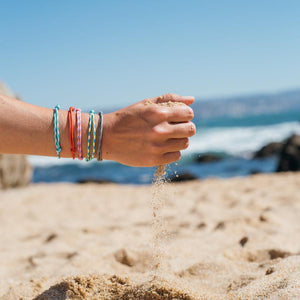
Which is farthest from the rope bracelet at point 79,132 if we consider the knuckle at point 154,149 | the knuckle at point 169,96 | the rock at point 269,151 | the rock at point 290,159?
the rock at point 269,151

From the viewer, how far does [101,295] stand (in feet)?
5.44

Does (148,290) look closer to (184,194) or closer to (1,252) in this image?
(1,252)

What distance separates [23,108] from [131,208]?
372 cm

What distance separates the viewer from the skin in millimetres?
1457

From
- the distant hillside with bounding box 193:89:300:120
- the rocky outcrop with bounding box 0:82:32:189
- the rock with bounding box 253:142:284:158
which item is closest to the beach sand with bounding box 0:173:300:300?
the rocky outcrop with bounding box 0:82:32:189

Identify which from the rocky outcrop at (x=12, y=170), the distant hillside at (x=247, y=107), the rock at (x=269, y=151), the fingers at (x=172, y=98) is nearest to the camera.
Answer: the fingers at (x=172, y=98)

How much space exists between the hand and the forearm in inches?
3.6

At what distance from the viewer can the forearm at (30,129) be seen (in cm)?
145

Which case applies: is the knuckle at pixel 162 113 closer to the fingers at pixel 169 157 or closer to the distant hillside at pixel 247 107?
the fingers at pixel 169 157

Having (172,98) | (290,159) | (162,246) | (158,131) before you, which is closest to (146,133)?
(158,131)

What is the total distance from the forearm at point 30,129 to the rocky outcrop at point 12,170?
612cm

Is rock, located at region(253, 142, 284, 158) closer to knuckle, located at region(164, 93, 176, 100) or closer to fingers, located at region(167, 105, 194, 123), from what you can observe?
knuckle, located at region(164, 93, 176, 100)

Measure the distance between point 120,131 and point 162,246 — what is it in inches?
56.5

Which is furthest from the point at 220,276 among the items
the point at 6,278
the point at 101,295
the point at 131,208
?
the point at 131,208
